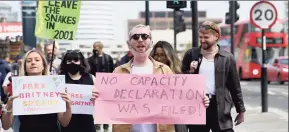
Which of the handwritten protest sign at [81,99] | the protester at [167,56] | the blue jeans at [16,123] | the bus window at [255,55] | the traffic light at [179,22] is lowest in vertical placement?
the bus window at [255,55]

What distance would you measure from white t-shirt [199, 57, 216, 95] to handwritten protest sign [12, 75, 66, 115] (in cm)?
148

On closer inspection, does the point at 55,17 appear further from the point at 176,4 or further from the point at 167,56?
the point at 176,4

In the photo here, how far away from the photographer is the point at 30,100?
17.6ft

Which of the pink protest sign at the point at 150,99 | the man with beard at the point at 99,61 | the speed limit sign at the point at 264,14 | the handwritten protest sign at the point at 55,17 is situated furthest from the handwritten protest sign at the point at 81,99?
the speed limit sign at the point at 264,14

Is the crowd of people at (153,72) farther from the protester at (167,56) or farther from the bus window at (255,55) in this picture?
the bus window at (255,55)

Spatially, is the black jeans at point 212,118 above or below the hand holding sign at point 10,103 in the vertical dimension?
below

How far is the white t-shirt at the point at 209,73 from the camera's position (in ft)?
20.4

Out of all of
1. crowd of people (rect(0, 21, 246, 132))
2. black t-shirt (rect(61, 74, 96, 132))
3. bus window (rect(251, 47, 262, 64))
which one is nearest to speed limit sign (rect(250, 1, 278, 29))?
crowd of people (rect(0, 21, 246, 132))

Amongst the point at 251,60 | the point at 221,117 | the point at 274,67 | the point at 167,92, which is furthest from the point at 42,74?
the point at 251,60

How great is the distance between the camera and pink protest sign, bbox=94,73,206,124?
5.26 m

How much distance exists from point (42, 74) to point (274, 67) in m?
29.8

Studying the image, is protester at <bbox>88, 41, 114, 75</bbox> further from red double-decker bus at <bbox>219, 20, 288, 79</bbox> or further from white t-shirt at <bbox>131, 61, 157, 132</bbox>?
red double-decker bus at <bbox>219, 20, 288, 79</bbox>

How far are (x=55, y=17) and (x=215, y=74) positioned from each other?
209cm

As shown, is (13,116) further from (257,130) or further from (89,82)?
(257,130)
